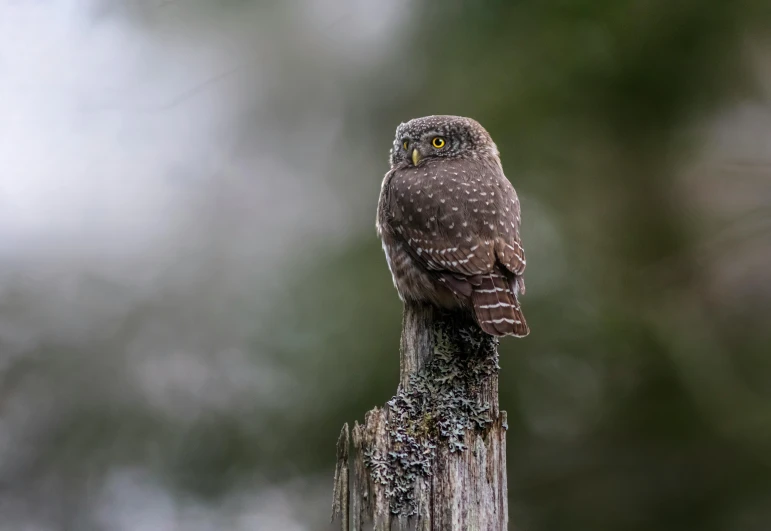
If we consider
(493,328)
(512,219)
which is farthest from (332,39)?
(493,328)

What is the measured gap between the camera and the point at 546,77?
217 inches

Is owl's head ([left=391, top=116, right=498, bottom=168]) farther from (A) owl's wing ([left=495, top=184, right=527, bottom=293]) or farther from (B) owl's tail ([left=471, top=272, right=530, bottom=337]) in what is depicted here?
(B) owl's tail ([left=471, top=272, right=530, bottom=337])

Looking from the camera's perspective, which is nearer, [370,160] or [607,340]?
[607,340]

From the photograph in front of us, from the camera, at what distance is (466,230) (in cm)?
371

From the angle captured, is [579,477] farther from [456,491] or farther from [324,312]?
[456,491]

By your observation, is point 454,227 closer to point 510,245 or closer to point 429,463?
point 510,245

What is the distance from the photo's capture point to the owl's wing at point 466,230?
11.3 feet

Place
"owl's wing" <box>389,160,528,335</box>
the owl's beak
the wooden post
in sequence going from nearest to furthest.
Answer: the wooden post, "owl's wing" <box>389,160,528,335</box>, the owl's beak

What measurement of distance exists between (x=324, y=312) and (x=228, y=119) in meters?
1.64

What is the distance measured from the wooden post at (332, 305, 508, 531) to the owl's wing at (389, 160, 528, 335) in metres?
0.48

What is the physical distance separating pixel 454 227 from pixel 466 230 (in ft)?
0.20

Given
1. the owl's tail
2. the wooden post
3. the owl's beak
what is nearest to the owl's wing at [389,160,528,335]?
the owl's tail

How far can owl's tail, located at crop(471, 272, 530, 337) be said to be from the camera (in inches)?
124

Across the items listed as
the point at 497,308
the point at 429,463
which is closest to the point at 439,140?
the point at 497,308
